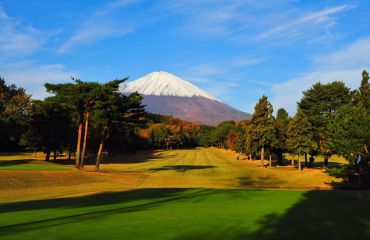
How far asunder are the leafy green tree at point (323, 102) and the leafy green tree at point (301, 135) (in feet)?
6.30

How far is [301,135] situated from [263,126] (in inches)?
467

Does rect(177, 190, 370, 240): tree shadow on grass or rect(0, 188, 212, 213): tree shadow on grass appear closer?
rect(177, 190, 370, 240): tree shadow on grass

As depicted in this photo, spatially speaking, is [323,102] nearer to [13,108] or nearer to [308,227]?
[13,108]

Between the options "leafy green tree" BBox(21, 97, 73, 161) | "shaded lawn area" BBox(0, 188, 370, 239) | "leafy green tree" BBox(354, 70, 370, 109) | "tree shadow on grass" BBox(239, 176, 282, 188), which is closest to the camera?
"shaded lawn area" BBox(0, 188, 370, 239)

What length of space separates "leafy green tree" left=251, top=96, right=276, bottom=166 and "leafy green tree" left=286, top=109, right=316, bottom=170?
867 cm

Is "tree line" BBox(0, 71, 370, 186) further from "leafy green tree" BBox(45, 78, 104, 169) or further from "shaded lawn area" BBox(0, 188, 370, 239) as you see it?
"shaded lawn area" BBox(0, 188, 370, 239)

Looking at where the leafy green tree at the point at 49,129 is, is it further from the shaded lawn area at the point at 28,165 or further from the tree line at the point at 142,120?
the shaded lawn area at the point at 28,165

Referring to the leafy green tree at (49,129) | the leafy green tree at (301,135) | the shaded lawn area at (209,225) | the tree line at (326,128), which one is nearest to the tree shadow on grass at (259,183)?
the tree line at (326,128)

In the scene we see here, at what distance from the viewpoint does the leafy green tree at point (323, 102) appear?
69.2 m

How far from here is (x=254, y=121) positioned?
81938 mm

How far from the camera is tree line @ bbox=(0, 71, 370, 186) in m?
40.1

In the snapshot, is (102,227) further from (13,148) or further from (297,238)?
(13,148)

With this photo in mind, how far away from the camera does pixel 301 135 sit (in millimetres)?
68188

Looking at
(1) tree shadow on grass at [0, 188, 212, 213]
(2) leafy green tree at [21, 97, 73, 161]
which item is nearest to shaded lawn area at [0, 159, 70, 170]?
(2) leafy green tree at [21, 97, 73, 161]
